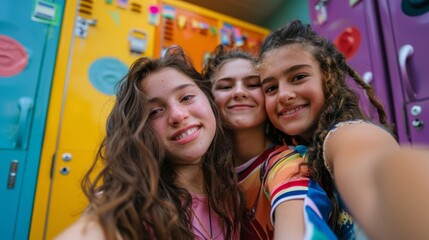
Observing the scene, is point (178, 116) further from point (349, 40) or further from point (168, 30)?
point (168, 30)

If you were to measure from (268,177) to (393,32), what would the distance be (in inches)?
34.1

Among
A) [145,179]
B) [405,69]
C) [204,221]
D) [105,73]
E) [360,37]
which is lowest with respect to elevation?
[204,221]

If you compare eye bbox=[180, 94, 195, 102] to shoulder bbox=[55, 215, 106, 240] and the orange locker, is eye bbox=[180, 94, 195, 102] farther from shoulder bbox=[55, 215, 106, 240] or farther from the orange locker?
the orange locker

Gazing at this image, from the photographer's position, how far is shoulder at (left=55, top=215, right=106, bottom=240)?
352 mm

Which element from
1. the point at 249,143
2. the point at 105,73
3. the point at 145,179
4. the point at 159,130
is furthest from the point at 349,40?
the point at 105,73

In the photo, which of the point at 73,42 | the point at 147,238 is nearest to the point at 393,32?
the point at 147,238

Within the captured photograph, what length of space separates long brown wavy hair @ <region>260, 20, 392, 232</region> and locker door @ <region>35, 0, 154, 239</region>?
0.93m

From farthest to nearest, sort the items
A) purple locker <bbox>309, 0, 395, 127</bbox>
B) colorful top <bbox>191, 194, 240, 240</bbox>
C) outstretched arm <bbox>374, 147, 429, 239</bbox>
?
1. purple locker <bbox>309, 0, 395, 127</bbox>
2. colorful top <bbox>191, 194, 240, 240</bbox>
3. outstretched arm <bbox>374, 147, 429, 239</bbox>

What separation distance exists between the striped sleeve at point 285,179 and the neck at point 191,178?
177 mm

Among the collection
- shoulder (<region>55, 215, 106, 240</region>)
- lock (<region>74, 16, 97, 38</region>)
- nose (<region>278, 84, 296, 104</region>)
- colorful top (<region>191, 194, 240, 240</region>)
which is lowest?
colorful top (<region>191, 194, 240, 240</region>)

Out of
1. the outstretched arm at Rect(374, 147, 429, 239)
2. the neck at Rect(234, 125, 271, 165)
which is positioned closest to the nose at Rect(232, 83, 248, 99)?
the neck at Rect(234, 125, 271, 165)

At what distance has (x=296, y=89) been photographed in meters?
0.68

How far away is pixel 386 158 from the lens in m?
0.30

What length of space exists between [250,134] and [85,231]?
0.57 meters
